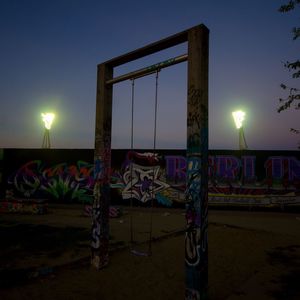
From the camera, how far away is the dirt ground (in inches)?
164

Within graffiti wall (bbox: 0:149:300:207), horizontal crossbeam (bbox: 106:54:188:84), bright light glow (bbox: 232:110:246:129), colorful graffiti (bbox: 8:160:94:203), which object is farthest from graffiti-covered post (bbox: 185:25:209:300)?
colorful graffiti (bbox: 8:160:94:203)

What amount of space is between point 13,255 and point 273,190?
10826 millimetres

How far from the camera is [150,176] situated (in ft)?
47.4

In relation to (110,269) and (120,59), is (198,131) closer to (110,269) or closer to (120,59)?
(120,59)

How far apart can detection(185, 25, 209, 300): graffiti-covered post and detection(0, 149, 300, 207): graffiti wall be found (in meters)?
8.25

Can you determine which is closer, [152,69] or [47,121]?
[152,69]

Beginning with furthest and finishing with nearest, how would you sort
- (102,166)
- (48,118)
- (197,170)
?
(48,118) → (102,166) → (197,170)

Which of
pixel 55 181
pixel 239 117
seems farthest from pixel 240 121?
pixel 55 181

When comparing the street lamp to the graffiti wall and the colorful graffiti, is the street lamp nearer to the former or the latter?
the graffiti wall

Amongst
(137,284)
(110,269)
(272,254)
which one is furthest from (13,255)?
(272,254)

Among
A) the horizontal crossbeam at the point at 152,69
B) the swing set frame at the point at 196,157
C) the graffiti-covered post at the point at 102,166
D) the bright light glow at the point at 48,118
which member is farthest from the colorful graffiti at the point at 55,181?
the swing set frame at the point at 196,157

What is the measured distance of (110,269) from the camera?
203 inches

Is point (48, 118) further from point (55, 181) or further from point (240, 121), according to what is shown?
point (240, 121)

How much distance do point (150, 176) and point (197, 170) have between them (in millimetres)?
10817
